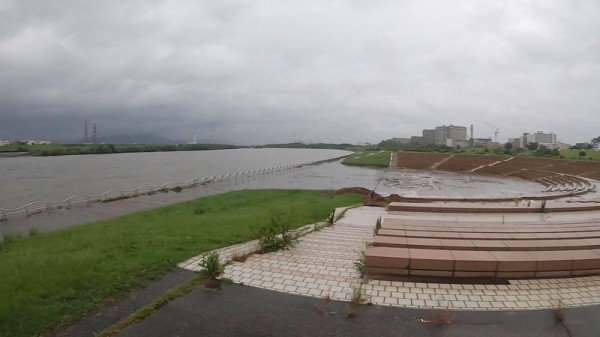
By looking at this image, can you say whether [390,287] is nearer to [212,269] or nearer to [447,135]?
[212,269]

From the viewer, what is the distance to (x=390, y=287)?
5.26 meters

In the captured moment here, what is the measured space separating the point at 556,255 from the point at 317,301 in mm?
3601

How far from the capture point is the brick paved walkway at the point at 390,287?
4.77m

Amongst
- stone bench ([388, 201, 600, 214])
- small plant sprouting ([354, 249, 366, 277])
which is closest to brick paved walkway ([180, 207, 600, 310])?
small plant sprouting ([354, 249, 366, 277])

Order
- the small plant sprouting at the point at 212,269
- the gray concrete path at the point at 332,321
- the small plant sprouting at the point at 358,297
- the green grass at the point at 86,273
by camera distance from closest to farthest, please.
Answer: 1. the gray concrete path at the point at 332,321
2. the green grass at the point at 86,273
3. the small plant sprouting at the point at 358,297
4. the small plant sprouting at the point at 212,269

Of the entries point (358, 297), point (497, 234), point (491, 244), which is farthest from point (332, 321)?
point (497, 234)

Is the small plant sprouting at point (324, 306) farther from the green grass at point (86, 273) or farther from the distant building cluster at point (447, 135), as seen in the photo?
the distant building cluster at point (447, 135)

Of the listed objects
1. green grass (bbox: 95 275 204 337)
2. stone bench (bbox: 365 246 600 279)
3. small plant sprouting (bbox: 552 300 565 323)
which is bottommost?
green grass (bbox: 95 275 204 337)

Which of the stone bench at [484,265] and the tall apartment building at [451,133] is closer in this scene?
the stone bench at [484,265]

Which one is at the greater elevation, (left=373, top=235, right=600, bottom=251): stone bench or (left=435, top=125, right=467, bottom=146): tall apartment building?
(left=435, top=125, right=467, bottom=146): tall apartment building

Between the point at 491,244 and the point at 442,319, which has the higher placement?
the point at 491,244

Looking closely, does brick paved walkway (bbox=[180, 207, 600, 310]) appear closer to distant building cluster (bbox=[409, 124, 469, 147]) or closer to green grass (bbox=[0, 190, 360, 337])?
green grass (bbox=[0, 190, 360, 337])

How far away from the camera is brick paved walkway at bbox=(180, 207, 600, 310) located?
15.7 ft

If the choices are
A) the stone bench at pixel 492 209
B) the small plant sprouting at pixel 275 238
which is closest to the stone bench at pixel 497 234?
the small plant sprouting at pixel 275 238
